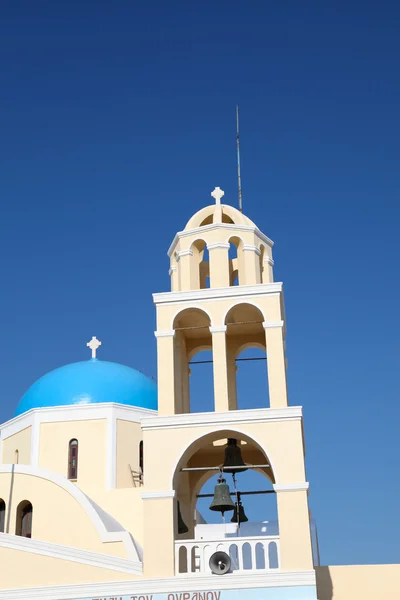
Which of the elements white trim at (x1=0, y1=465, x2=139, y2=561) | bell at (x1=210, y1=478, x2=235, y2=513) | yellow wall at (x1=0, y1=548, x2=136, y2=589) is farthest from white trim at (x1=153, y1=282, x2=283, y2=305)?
yellow wall at (x1=0, y1=548, x2=136, y2=589)

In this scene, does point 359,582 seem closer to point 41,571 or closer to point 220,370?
point 220,370

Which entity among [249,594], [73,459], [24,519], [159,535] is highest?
[73,459]

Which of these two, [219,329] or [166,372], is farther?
[219,329]

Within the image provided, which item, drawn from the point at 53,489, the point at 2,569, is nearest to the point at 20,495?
the point at 53,489

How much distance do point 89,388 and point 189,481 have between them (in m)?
4.78

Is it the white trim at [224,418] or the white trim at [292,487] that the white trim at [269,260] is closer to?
the white trim at [224,418]

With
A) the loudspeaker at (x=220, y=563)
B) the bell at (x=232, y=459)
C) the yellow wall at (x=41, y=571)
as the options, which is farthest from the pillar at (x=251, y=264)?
the yellow wall at (x=41, y=571)

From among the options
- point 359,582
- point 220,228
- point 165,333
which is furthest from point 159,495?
point 220,228

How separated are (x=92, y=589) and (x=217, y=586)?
208cm

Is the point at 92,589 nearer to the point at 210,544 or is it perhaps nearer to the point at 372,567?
the point at 210,544

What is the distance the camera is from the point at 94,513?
16.8m

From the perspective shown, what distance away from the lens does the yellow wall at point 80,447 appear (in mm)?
19844

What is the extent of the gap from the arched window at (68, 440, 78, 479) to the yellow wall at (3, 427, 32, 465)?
97cm

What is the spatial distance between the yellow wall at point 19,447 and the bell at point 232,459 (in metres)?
6.45
